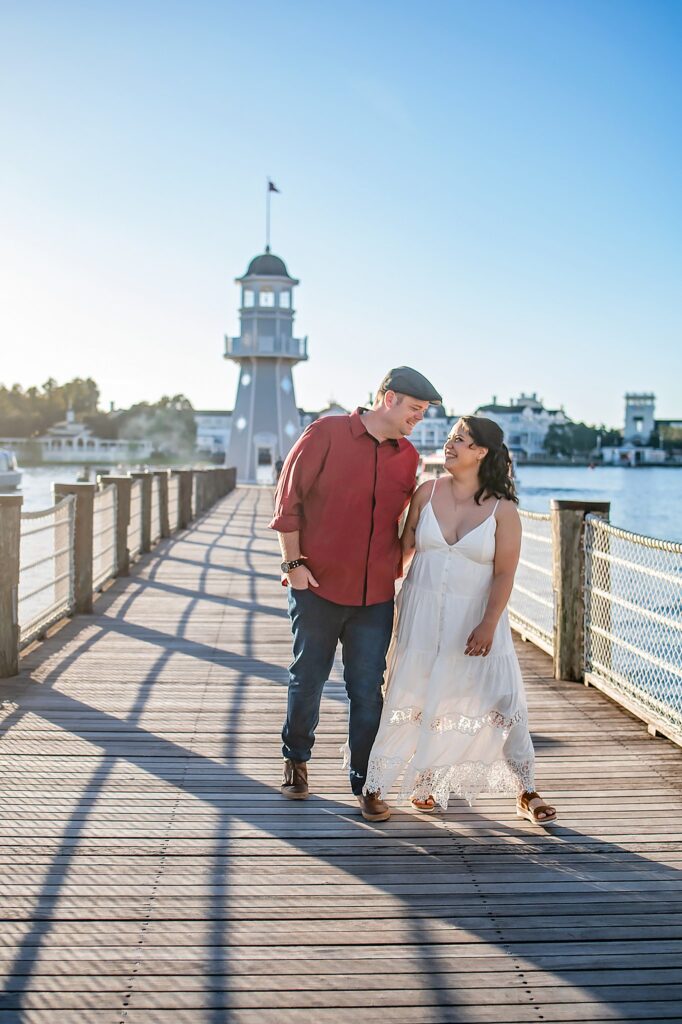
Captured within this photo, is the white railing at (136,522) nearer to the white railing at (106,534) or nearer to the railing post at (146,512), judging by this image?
the railing post at (146,512)

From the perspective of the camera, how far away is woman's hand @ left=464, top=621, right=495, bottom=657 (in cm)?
407

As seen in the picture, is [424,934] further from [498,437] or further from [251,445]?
[251,445]

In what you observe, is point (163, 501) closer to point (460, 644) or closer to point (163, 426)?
point (460, 644)

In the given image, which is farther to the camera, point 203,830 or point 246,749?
point 246,749

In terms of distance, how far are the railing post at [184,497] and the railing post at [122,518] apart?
7.32 meters

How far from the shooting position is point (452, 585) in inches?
163

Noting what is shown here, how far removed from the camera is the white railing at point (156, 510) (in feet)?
53.5

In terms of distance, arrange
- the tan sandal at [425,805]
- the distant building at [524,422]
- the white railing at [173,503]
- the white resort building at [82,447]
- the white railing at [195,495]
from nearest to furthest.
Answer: the tan sandal at [425,805]
the white railing at [173,503]
the white railing at [195,495]
the white resort building at [82,447]
the distant building at [524,422]

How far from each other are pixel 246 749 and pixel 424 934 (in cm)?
221

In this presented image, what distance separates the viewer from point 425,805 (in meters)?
4.40

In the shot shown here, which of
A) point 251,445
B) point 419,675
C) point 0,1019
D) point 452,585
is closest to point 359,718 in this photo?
point 419,675

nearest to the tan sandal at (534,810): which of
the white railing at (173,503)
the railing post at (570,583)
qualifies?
the railing post at (570,583)

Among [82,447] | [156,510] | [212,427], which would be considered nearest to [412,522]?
[156,510]

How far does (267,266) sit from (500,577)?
4576 cm
